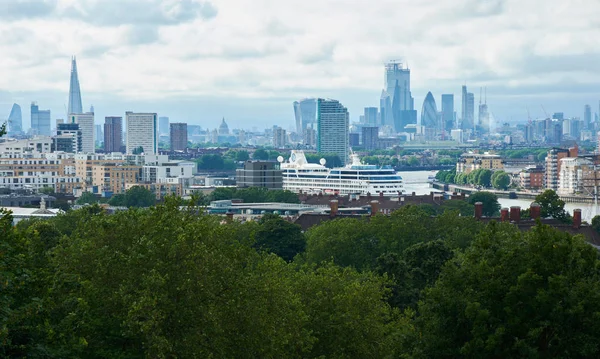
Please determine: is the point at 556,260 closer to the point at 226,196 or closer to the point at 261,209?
the point at 261,209

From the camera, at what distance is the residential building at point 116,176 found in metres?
148

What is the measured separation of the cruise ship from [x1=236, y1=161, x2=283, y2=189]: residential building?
1182 cm

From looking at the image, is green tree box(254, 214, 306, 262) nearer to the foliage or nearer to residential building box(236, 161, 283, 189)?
residential building box(236, 161, 283, 189)

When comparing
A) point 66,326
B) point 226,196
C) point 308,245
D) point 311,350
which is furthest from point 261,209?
point 66,326

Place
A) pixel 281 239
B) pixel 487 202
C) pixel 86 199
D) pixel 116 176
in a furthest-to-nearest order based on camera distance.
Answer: pixel 116 176 → pixel 86 199 → pixel 487 202 → pixel 281 239

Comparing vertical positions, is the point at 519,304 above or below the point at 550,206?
above

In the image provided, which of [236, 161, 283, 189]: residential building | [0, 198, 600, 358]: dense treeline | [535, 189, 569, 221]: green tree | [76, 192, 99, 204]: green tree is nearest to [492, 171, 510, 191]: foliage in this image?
[236, 161, 283, 189]: residential building

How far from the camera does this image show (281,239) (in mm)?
56938

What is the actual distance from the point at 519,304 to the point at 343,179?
124 metres

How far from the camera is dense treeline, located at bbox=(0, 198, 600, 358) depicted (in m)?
21.5

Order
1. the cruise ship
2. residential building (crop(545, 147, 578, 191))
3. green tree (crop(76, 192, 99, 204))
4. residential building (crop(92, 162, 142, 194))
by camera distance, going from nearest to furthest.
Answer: green tree (crop(76, 192, 99, 204)) → the cruise ship → residential building (crop(92, 162, 142, 194)) → residential building (crop(545, 147, 578, 191))

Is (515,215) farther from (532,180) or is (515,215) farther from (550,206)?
(532,180)

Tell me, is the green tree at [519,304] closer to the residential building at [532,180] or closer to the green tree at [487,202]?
the green tree at [487,202]

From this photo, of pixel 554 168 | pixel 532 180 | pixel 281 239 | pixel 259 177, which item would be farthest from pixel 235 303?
pixel 532 180
